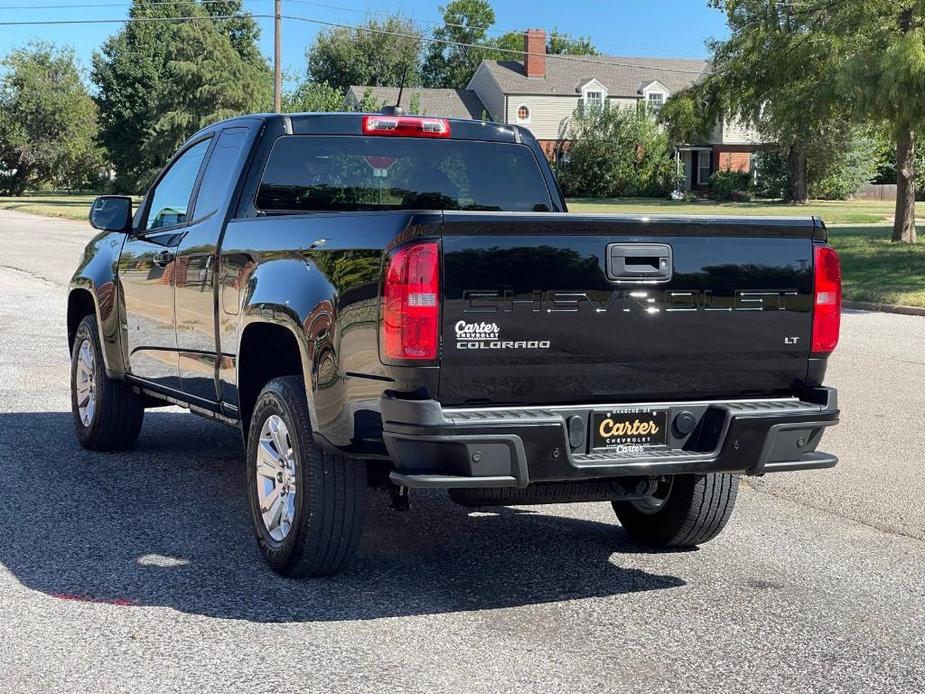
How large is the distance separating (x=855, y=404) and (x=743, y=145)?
63.8m

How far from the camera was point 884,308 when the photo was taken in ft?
62.8

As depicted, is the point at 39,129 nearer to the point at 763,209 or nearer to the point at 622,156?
the point at 622,156

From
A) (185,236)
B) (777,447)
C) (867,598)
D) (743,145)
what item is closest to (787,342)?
(777,447)

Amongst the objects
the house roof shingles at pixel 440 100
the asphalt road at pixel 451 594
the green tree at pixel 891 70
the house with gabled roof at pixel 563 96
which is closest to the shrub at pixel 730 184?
the house with gabled roof at pixel 563 96

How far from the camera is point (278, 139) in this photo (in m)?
6.34

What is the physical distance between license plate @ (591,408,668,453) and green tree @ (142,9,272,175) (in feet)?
186

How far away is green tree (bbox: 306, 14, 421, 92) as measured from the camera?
106 m

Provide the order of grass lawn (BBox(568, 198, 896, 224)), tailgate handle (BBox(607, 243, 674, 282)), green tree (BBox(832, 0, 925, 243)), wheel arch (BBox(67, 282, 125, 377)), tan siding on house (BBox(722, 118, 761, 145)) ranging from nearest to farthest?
1. tailgate handle (BBox(607, 243, 674, 282))
2. wheel arch (BBox(67, 282, 125, 377))
3. green tree (BBox(832, 0, 925, 243))
4. grass lawn (BBox(568, 198, 896, 224))
5. tan siding on house (BBox(722, 118, 761, 145))

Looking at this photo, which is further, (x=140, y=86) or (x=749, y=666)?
(x=140, y=86)

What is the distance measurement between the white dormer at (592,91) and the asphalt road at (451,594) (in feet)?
217

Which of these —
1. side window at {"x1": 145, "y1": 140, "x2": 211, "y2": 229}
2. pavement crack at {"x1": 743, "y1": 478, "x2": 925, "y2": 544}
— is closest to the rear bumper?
pavement crack at {"x1": 743, "y1": 478, "x2": 925, "y2": 544}

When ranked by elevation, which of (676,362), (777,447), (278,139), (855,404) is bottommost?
(855,404)

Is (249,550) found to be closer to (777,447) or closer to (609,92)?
(777,447)

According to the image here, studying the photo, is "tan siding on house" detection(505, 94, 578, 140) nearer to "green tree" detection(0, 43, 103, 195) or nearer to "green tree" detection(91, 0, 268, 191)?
"green tree" detection(91, 0, 268, 191)
